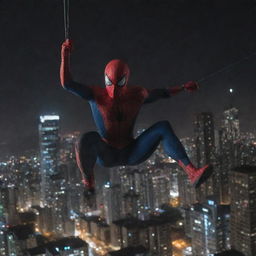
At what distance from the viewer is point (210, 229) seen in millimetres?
9250

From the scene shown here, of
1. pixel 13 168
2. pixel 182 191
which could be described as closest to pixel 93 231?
pixel 182 191

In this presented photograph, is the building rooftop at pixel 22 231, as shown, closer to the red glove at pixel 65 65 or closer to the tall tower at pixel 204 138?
the tall tower at pixel 204 138

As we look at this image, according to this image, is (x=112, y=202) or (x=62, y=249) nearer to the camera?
(x=62, y=249)

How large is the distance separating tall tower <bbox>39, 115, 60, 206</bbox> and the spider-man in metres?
11.0

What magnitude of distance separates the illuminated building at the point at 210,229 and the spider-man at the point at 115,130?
804 cm

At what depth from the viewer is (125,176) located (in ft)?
41.4

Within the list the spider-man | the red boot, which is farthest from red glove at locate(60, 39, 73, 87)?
the red boot

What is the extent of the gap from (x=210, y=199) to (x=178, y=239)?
1395 mm

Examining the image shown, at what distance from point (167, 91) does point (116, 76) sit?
258mm

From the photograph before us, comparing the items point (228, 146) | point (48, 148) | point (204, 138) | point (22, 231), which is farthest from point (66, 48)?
point (48, 148)

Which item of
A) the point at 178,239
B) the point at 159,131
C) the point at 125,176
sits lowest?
the point at 178,239

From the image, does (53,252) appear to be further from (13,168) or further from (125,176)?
(13,168)

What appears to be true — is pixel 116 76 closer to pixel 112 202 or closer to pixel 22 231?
pixel 22 231

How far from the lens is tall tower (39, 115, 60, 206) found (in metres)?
12.7
